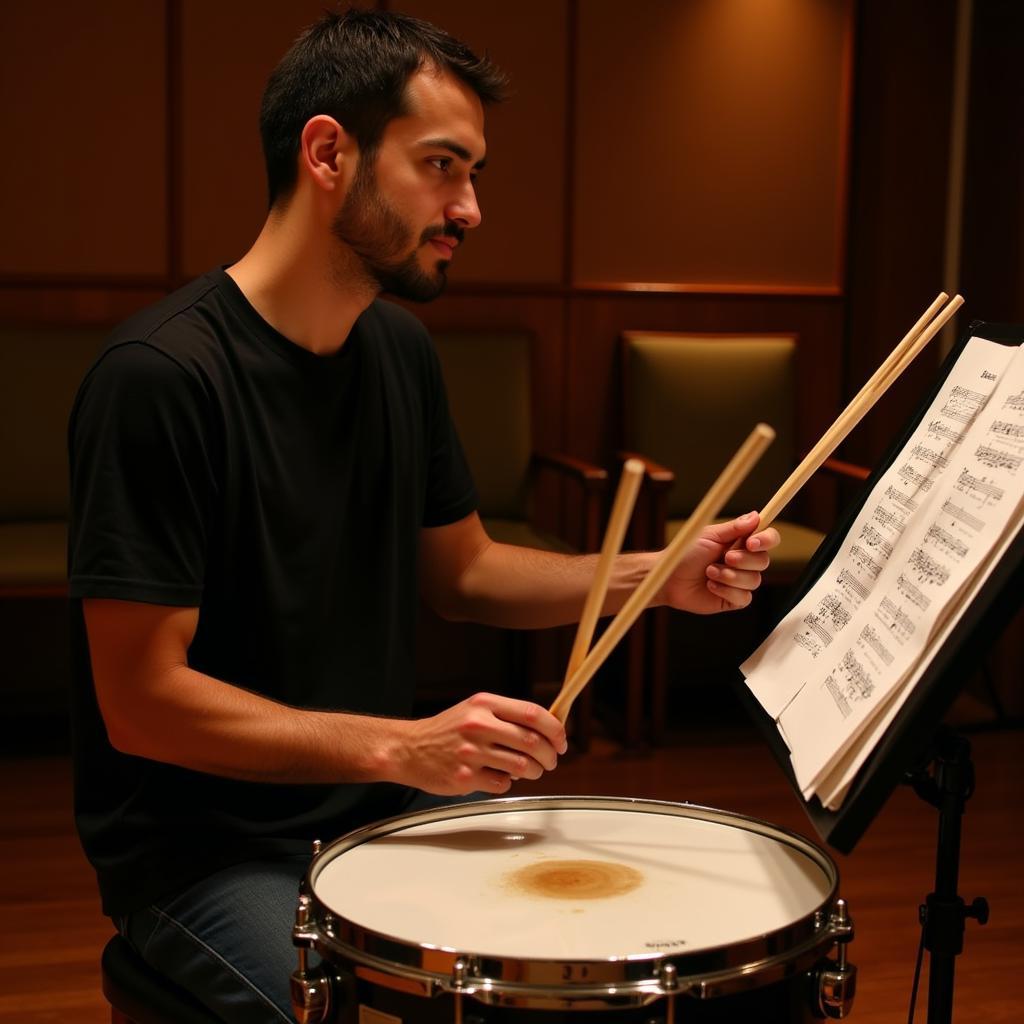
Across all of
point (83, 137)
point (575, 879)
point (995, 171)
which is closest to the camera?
point (575, 879)

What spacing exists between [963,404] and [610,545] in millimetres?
394

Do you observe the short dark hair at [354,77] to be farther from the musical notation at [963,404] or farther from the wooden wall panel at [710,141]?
the wooden wall panel at [710,141]

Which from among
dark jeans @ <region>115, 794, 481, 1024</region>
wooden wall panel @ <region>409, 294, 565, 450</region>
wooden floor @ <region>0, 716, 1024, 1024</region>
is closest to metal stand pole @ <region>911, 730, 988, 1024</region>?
dark jeans @ <region>115, 794, 481, 1024</region>

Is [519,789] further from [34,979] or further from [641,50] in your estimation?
[641,50]

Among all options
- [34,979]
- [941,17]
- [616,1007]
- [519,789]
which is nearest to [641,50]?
[941,17]

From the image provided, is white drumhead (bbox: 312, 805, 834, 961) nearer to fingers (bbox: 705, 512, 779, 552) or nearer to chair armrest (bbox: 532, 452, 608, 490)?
fingers (bbox: 705, 512, 779, 552)

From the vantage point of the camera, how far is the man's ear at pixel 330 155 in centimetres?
164

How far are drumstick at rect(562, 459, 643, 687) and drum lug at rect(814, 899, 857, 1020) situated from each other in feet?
0.96

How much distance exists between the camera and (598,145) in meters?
3.86

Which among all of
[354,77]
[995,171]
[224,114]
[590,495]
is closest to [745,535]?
[354,77]

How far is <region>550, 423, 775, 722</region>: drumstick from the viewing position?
40.6 inches

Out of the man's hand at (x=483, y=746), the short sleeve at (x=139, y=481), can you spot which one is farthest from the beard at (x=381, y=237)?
the man's hand at (x=483, y=746)

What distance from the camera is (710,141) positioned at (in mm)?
3920

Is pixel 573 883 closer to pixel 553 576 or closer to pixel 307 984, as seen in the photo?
pixel 307 984
